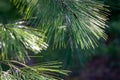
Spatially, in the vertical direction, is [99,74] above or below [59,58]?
below

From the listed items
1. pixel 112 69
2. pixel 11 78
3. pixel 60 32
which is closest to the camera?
pixel 11 78

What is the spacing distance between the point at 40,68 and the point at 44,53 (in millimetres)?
623

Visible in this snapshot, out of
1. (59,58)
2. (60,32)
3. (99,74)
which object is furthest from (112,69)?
(60,32)

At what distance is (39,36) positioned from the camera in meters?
1.14

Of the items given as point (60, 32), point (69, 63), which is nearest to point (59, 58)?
point (69, 63)

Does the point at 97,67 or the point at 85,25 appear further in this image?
the point at 97,67

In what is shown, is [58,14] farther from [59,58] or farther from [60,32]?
[59,58]

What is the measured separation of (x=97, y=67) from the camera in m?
5.48

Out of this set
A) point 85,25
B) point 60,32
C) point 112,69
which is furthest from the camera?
point 112,69

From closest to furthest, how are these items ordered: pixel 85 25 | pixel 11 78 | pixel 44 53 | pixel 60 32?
pixel 11 78, pixel 85 25, pixel 60 32, pixel 44 53

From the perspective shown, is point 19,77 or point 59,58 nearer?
point 19,77

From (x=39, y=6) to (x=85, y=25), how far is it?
0.50 ft

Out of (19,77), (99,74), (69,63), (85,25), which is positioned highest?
(85,25)

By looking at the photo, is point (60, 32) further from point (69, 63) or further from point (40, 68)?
point (69, 63)
